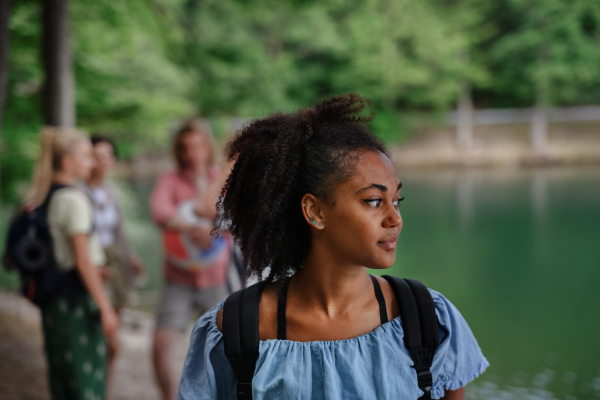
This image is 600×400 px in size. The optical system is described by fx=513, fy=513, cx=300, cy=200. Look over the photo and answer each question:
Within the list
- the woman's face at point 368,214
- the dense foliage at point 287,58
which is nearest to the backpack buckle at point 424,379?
the woman's face at point 368,214

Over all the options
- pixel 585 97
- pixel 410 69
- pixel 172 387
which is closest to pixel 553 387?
pixel 172 387

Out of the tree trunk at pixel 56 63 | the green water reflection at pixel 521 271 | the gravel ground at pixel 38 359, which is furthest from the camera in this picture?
the green water reflection at pixel 521 271

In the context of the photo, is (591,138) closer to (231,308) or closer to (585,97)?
(585,97)

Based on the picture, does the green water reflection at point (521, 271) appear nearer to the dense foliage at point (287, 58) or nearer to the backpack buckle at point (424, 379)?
the dense foliage at point (287, 58)

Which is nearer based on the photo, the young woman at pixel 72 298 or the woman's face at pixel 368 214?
the woman's face at pixel 368 214

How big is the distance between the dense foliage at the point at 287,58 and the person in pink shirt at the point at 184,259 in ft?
3.37

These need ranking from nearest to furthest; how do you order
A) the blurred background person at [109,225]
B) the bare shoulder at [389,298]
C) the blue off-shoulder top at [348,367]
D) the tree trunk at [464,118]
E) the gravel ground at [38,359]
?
1. the blue off-shoulder top at [348,367]
2. the bare shoulder at [389,298]
3. the blurred background person at [109,225]
4. the gravel ground at [38,359]
5. the tree trunk at [464,118]

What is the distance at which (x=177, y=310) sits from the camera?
9.15 ft

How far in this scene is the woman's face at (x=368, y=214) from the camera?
1.21 m

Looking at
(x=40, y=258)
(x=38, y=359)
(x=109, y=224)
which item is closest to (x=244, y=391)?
(x=40, y=258)

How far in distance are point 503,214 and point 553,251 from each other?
3587mm

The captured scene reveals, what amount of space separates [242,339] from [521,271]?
8251 millimetres

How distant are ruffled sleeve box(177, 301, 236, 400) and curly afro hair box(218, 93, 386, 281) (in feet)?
0.68

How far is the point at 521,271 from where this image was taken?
850cm
